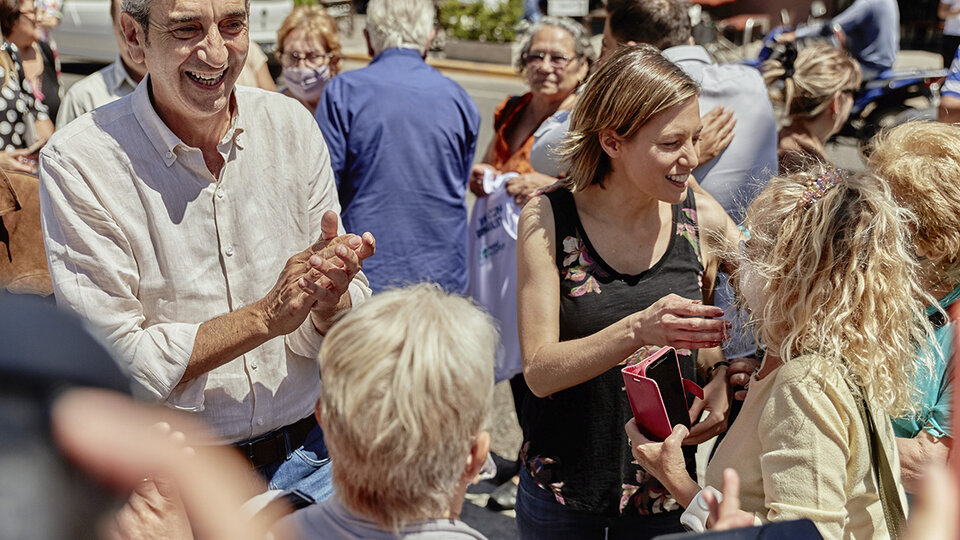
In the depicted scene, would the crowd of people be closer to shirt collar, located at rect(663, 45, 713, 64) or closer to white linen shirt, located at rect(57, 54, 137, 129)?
shirt collar, located at rect(663, 45, 713, 64)

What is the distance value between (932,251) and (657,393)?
0.71 metres

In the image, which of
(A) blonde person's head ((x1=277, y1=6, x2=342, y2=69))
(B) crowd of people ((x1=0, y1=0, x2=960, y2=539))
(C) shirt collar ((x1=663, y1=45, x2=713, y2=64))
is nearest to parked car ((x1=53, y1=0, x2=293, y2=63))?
(A) blonde person's head ((x1=277, y1=6, x2=342, y2=69))

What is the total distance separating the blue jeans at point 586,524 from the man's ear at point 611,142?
859mm

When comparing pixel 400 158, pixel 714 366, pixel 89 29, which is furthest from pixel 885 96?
pixel 89 29

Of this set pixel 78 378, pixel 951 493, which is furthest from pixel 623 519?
pixel 78 378

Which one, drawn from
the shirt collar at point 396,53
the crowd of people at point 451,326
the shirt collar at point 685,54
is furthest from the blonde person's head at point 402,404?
the shirt collar at point 396,53

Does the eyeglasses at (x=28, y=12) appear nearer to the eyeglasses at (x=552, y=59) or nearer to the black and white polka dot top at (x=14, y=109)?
the black and white polka dot top at (x=14, y=109)

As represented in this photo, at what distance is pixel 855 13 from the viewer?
27.1 ft

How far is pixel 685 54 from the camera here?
3.37 m

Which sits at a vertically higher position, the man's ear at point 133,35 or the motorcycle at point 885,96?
the man's ear at point 133,35

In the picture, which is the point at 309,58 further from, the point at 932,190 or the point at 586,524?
the point at 932,190

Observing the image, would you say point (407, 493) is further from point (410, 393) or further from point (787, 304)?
point (787, 304)

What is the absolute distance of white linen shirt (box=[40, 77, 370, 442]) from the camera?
1870mm

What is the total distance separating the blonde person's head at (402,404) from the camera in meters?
1.30
